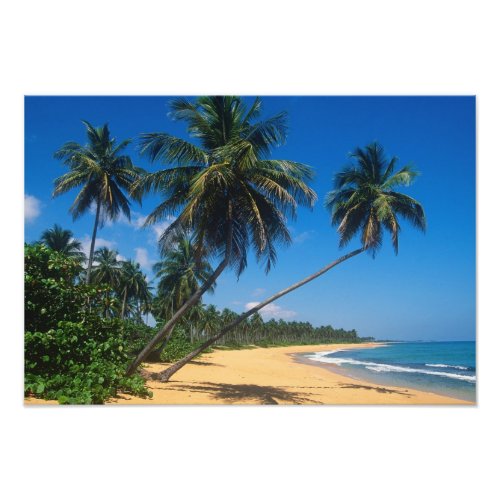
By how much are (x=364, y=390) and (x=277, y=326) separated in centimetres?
4973

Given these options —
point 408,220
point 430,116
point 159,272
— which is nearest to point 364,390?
point 408,220

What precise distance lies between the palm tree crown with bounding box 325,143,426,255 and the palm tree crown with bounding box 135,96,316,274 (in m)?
1.83

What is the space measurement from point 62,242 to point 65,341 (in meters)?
6.95

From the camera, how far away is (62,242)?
11555mm

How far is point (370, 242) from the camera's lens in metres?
8.17

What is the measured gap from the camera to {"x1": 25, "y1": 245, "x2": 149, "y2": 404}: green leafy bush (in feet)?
16.9

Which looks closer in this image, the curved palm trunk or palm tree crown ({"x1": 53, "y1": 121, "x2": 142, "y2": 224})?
the curved palm trunk

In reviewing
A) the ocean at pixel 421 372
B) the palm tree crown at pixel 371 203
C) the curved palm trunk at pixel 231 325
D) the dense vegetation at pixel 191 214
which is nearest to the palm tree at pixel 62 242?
the dense vegetation at pixel 191 214

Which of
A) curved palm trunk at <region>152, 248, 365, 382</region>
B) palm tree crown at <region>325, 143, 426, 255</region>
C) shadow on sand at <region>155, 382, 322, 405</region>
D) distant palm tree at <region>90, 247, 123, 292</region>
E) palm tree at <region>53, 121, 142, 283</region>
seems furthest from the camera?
distant palm tree at <region>90, 247, 123, 292</region>

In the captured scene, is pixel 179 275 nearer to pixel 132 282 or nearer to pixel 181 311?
pixel 132 282

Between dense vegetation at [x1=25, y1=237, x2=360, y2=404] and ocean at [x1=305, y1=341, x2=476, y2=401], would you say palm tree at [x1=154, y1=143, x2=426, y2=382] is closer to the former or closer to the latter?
dense vegetation at [x1=25, y1=237, x2=360, y2=404]

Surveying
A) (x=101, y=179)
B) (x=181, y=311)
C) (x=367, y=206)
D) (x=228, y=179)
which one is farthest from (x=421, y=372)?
(x=101, y=179)

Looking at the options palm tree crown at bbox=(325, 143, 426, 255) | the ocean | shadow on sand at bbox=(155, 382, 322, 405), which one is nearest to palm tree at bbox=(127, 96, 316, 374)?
shadow on sand at bbox=(155, 382, 322, 405)
